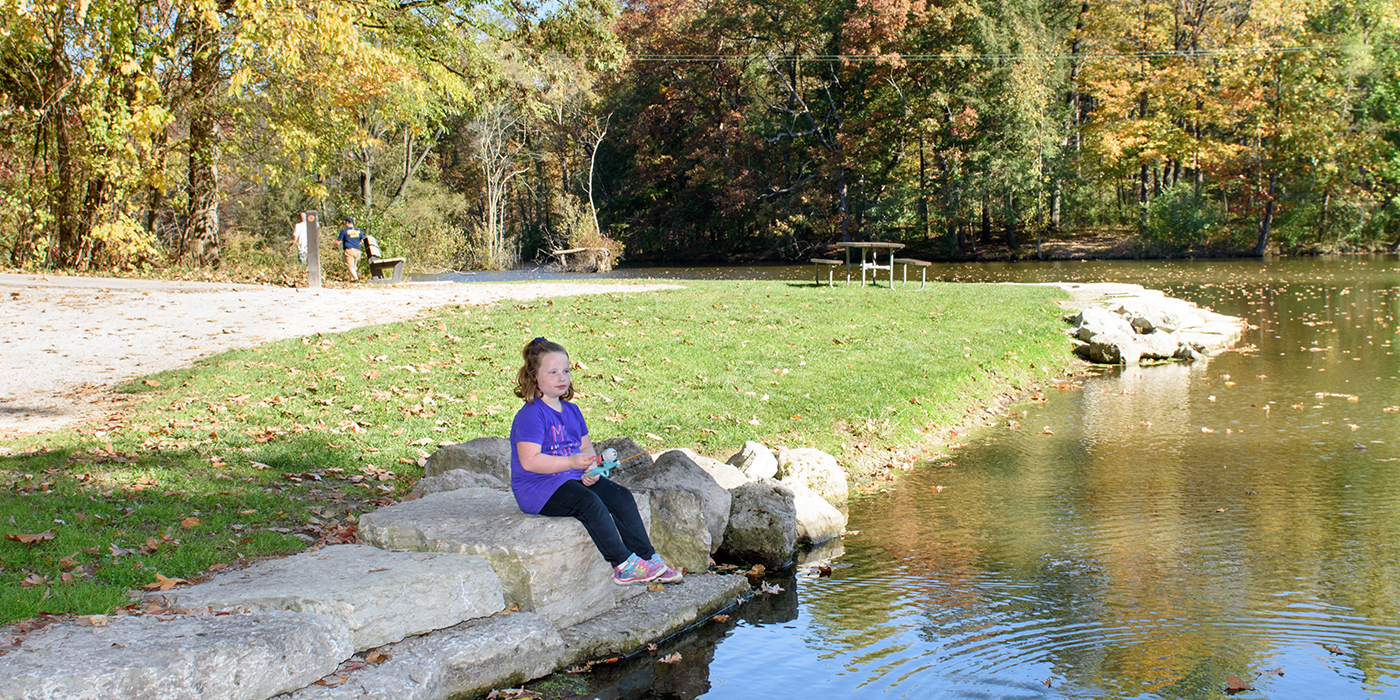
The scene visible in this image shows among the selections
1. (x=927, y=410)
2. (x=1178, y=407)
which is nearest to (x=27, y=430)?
(x=927, y=410)

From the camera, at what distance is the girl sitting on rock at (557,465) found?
531 cm

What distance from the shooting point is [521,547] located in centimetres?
502

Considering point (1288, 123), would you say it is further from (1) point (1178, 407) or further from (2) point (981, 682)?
(2) point (981, 682)

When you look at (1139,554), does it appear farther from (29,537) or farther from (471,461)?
(29,537)

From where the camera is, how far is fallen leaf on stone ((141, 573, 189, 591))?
4809mm

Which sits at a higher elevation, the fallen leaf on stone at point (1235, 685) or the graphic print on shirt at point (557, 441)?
the graphic print on shirt at point (557, 441)

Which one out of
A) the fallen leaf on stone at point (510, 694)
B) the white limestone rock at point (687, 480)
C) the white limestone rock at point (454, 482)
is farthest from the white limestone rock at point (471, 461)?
the fallen leaf on stone at point (510, 694)

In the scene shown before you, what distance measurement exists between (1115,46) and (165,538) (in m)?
50.1

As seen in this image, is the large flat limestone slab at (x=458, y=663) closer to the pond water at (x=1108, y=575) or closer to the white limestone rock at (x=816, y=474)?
the pond water at (x=1108, y=575)

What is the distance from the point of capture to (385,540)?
5.29 meters

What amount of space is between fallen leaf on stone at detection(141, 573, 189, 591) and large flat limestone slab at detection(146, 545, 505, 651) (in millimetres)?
143

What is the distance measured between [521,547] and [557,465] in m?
0.48

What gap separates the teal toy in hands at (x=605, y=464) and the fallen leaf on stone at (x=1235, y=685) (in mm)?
3081

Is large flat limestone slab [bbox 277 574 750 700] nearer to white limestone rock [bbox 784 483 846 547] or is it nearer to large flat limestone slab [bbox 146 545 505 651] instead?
large flat limestone slab [bbox 146 545 505 651]
